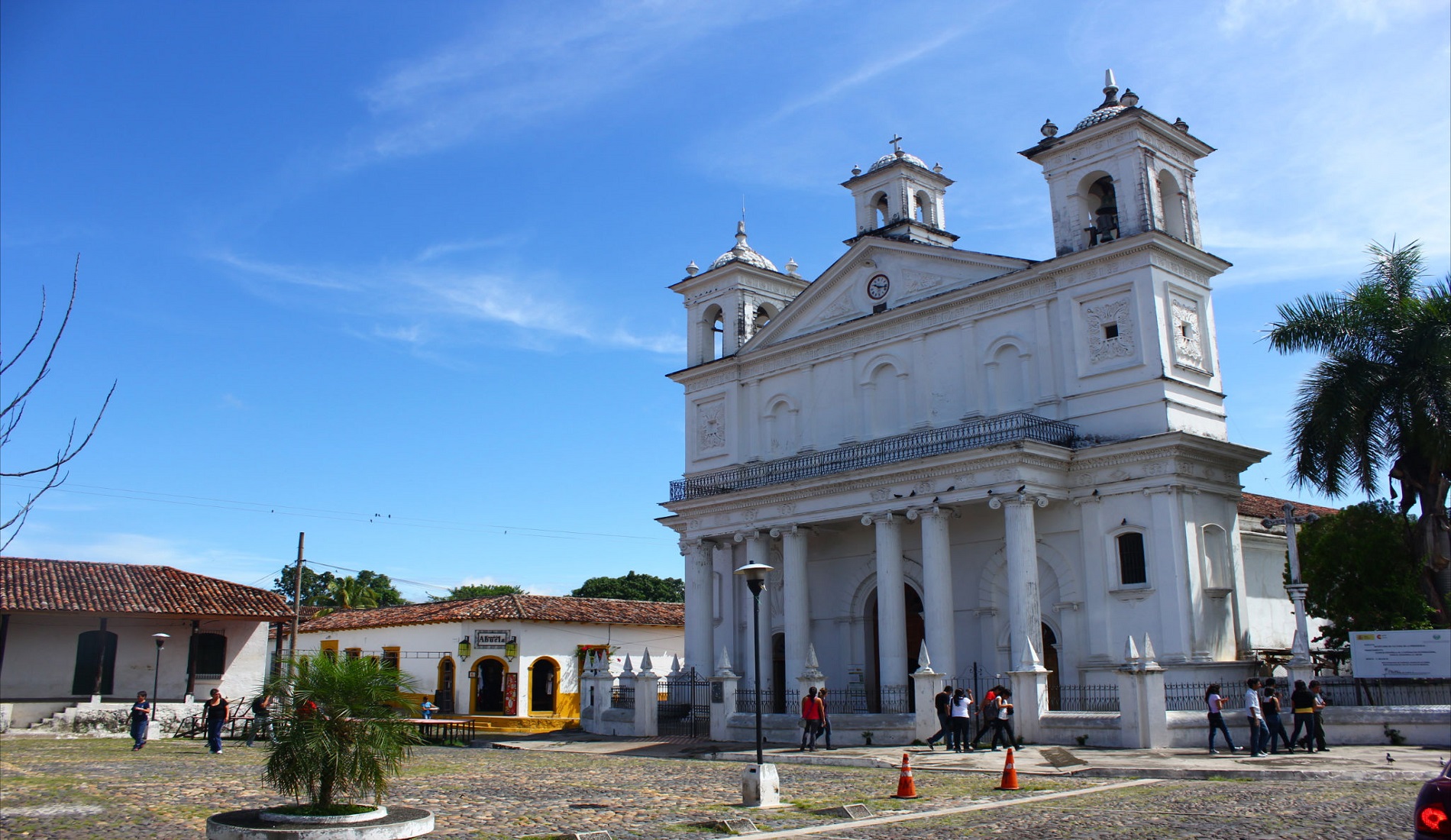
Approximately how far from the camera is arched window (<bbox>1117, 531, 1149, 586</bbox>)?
2347 centimetres

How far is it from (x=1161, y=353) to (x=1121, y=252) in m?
2.41

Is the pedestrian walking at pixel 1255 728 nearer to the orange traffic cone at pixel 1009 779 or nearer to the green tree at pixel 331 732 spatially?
the orange traffic cone at pixel 1009 779

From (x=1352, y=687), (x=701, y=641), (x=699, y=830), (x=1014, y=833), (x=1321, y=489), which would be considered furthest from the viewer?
(x=701, y=641)

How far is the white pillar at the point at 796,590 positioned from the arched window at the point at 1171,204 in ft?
36.4

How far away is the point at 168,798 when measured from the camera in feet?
44.5

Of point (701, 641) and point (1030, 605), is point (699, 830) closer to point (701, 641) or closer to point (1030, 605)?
point (1030, 605)

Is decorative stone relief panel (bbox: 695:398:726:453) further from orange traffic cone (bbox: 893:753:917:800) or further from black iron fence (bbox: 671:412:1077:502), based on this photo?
orange traffic cone (bbox: 893:753:917:800)

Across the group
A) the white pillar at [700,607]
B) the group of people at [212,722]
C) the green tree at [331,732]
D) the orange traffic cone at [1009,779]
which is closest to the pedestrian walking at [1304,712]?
the orange traffic cone at [1009,779]

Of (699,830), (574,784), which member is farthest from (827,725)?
(699,830)

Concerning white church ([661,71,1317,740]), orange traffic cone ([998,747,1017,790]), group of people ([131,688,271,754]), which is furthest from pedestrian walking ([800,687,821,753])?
group of people ([131,688,271,754])

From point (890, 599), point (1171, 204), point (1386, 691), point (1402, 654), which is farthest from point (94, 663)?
point (1402, 654)

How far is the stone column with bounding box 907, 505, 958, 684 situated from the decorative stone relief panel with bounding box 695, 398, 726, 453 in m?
9.00

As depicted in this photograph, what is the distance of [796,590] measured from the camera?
27.2 meters

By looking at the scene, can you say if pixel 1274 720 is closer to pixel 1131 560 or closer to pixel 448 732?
pixel 1131 560
